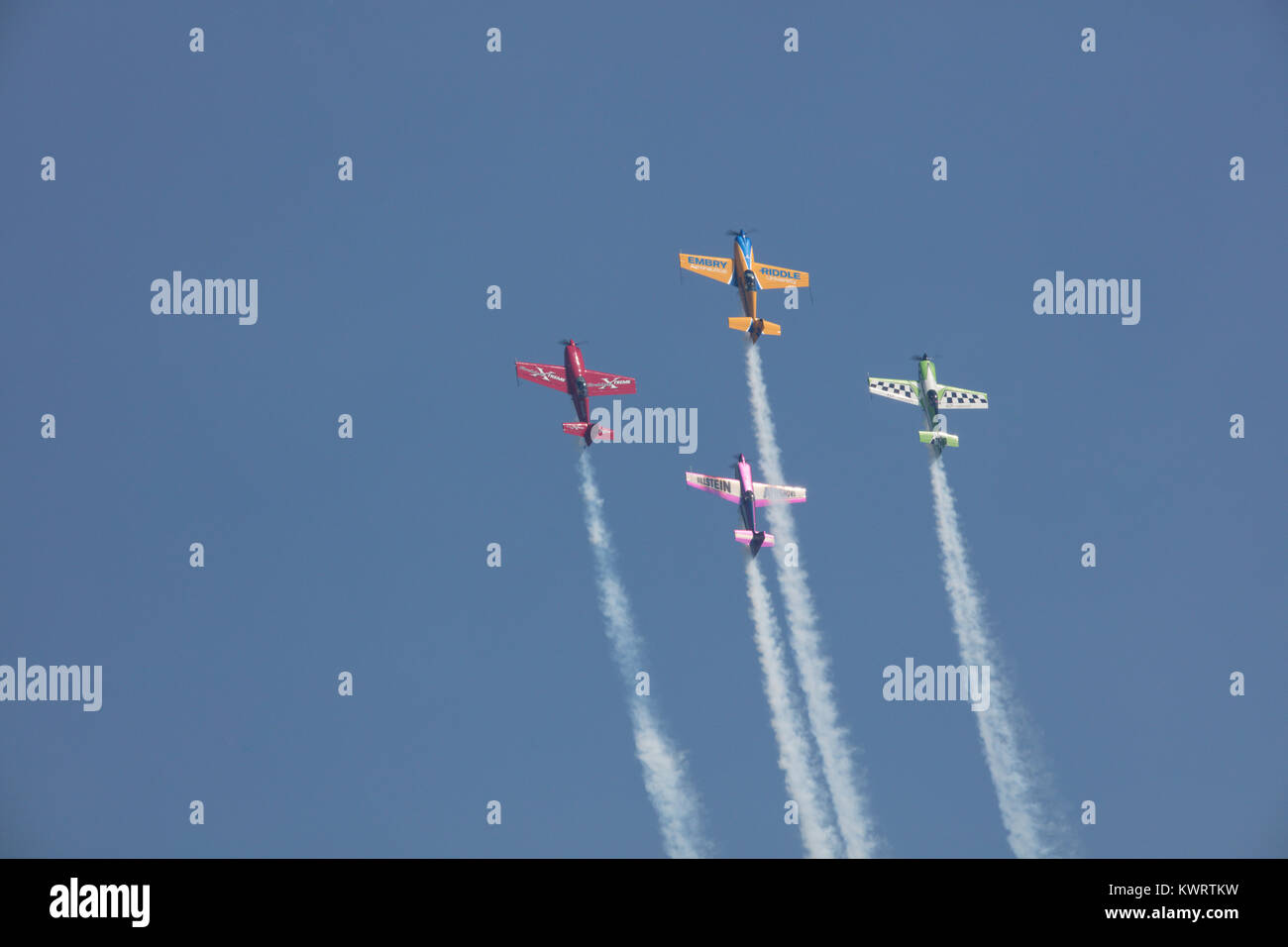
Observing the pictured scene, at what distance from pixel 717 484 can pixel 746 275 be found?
8.70m

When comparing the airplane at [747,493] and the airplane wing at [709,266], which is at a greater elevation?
the airplane wing at [709,266]

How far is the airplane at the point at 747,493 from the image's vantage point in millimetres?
84375

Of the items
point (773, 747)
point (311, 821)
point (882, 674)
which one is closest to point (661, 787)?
point (773, 747)

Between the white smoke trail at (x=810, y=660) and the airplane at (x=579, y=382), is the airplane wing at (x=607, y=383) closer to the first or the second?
the airplane at (x=579, y=382)

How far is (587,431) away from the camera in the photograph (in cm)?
8506

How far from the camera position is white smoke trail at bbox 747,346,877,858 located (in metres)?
83.4

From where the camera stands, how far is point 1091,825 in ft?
290

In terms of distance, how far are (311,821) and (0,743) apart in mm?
16915

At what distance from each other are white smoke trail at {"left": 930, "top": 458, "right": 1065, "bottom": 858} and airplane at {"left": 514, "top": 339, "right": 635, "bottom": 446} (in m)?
14.4
